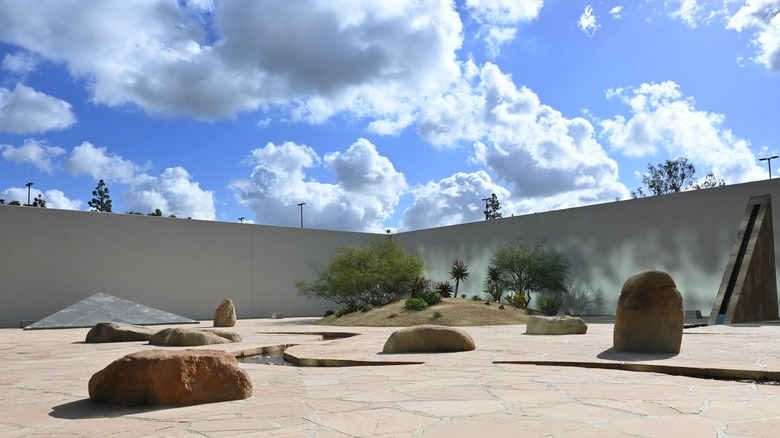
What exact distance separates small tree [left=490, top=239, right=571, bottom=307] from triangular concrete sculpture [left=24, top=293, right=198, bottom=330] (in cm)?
1042

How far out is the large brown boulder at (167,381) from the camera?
3906mm

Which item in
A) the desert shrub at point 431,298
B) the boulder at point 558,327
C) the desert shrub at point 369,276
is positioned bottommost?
the boulder at point 558,327

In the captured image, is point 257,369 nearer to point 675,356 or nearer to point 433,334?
point 433,334

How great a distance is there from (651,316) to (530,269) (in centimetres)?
1426

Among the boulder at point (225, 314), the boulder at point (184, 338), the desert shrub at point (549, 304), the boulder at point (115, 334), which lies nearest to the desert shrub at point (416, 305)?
the desert shrub at point (549, 304)

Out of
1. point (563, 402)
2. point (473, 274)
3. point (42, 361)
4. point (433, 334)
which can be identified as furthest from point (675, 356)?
point (473, 274)

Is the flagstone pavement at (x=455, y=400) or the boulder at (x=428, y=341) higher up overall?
the boulder at (x=428, y=341)

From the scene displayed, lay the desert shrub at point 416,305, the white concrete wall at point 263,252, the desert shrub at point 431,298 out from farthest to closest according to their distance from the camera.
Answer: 1. the white concrete wall at point 263,252
2. the desert shrub at point 431,298
3. the desert shrub at point 416,305

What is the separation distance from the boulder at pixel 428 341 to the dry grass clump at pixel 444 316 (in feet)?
25.2

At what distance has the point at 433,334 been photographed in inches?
299

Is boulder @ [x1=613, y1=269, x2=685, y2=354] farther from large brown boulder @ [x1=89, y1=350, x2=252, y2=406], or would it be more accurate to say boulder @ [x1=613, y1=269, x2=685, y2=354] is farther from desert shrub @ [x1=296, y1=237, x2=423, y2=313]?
desert shrub @ [x1=296, y1=237, x2=423, y2=313]

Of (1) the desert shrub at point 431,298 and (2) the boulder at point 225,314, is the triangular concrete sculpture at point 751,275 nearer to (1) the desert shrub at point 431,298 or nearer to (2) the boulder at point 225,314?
(1) the desert shrub at point 431,298

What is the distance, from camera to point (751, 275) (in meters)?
14.4

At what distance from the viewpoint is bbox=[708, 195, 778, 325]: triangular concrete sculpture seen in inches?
549
